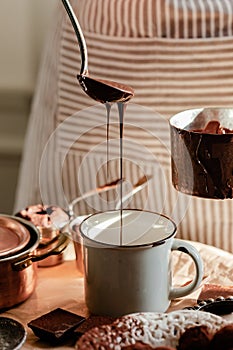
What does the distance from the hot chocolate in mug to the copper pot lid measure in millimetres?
68

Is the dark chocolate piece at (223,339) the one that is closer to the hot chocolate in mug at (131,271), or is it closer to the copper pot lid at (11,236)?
the hot chocolate in mug at (131,271)

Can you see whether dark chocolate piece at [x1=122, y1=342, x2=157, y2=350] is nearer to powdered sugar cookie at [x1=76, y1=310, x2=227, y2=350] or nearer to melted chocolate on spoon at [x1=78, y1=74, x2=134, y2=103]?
powdered sugar cookie at [x1=76, y1=310, x2=227, y2=350]

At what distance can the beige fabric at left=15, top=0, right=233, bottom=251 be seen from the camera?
1.10 metres

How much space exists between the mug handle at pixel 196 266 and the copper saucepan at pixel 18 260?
129 millimetres

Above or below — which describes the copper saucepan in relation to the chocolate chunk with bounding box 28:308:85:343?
above

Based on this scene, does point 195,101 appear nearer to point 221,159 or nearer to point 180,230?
point 180,230

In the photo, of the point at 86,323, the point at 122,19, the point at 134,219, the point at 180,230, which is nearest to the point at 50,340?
the point at 86,323

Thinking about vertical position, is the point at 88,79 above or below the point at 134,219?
above

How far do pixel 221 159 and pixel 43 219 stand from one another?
0.27 metres

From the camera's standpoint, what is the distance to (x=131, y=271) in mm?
756

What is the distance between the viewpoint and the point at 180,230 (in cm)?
115

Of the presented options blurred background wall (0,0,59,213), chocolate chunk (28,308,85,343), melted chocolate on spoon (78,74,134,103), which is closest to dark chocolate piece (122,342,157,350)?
chocolate chunk (28,308,85,343)

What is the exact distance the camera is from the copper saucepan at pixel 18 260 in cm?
78

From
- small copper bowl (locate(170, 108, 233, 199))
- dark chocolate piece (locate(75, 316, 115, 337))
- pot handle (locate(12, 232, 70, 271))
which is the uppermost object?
small copper bowl (locate(170, 108, 233, 199))
